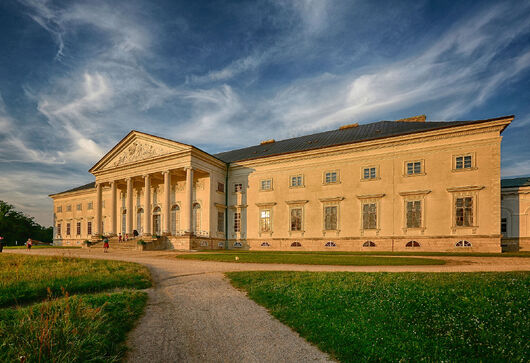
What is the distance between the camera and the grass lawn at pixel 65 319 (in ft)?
14.7

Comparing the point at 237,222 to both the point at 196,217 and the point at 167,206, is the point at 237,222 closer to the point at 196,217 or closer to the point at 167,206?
the point at 196,217

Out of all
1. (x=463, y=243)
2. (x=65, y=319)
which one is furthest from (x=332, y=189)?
(x=65, y=319)

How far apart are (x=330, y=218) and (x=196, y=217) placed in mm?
16364

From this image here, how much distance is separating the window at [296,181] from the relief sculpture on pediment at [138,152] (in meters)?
15.1

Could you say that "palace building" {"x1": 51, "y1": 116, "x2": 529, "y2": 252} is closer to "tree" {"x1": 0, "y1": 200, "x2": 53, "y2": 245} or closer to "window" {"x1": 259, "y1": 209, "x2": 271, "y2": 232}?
"window" {"x1": 259, "y1": 209, "x2": 271, "y2": 232}

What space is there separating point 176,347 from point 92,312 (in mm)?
2020

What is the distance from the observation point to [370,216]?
2917 centimetres

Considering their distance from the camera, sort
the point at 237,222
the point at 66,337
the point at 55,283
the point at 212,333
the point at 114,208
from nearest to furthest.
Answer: the point at 66,337
the point at 212,333
the point at 55,283
the point at 237,222
the point at 114,208

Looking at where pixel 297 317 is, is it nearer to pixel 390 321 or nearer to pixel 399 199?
pixel 390 321

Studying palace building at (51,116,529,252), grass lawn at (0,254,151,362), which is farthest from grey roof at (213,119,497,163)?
grass lawn at (0,254,151,362)

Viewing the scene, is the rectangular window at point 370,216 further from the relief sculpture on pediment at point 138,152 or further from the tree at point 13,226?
the tree at point 13,226

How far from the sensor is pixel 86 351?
15.3 ft

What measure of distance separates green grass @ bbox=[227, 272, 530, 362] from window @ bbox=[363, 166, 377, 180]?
64.5ft

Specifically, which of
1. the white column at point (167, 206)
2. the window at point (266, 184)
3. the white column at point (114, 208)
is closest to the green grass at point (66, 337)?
the white column at point (167, 206)
